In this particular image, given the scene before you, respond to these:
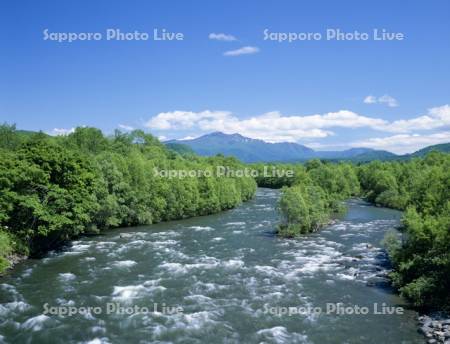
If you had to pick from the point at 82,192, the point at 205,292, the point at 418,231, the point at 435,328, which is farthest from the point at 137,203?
the point at 435,328

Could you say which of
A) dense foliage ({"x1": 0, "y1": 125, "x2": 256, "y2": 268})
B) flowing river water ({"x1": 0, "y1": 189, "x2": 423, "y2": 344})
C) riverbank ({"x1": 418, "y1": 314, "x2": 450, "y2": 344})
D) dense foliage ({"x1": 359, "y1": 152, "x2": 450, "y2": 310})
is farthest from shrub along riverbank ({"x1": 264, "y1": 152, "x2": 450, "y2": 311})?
dense foliage ({"x1": 0, "y1": 125, "x2": 256, "y2": 268})

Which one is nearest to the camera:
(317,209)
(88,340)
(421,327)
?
(88,340)

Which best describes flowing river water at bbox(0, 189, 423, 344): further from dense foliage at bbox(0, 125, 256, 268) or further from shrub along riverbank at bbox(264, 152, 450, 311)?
dense foliage at bbox(0, 125, 256, 268)

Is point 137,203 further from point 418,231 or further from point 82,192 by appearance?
point 418,231

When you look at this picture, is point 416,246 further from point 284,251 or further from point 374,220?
point 374,220

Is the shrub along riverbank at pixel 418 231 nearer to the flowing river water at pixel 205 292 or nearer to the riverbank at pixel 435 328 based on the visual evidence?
the riverbank at pixel 435 328

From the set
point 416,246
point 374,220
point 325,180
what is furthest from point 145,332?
point 325,180
